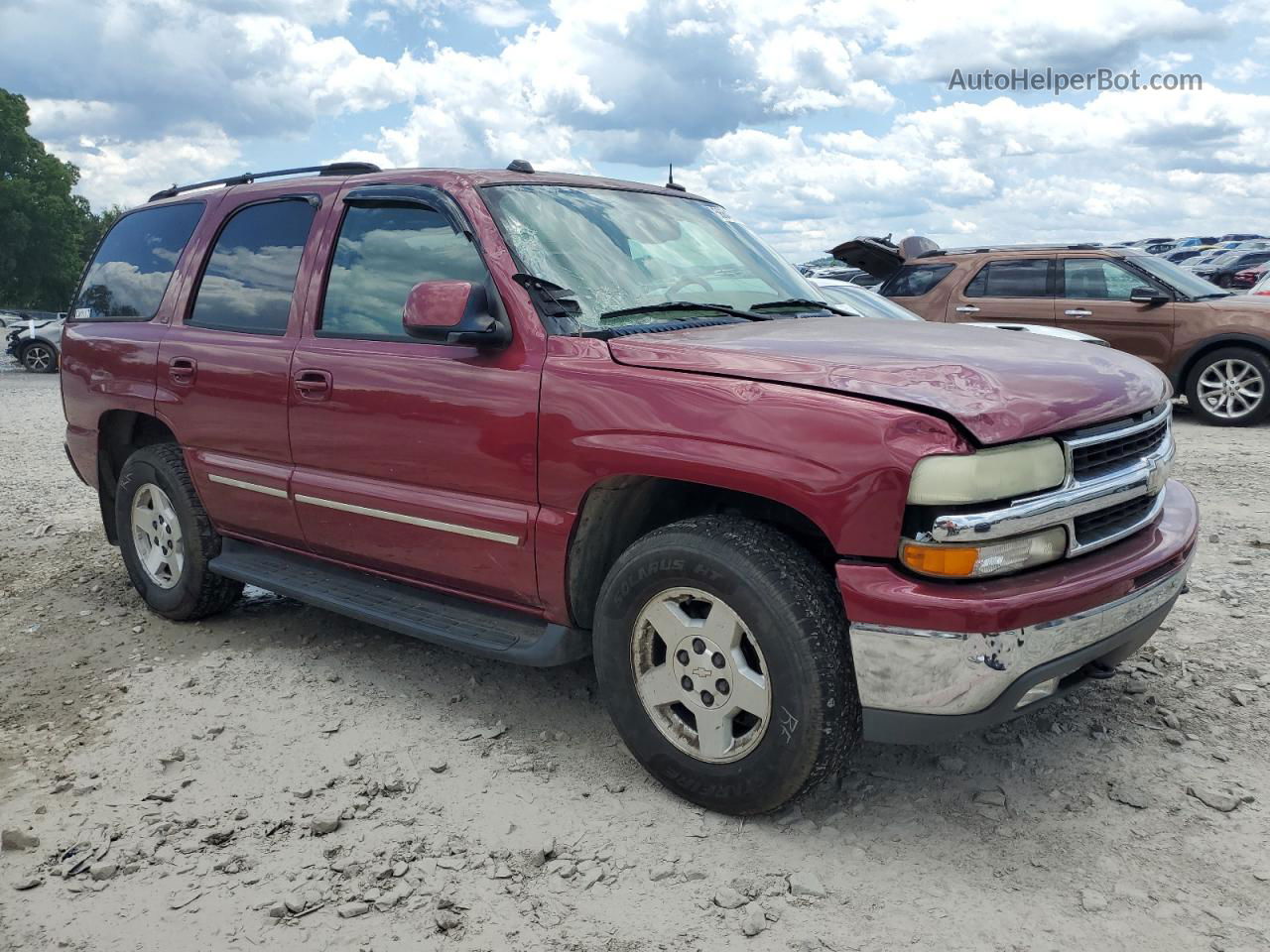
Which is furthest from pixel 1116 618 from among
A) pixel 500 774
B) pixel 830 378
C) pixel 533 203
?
pixel 533 203

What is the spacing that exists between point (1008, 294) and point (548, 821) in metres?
9.49

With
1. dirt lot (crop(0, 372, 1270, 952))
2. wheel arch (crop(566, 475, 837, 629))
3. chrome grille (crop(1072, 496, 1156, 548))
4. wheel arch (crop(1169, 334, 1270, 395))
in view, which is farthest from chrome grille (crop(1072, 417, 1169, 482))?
wheel arch (crop(1169, 334, 1270, 395))

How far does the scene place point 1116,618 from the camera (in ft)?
9.32

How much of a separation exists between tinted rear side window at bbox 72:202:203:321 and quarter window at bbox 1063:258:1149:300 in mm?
8790

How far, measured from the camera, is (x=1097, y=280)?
10.8 metres

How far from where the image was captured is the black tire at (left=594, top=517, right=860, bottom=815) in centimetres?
277

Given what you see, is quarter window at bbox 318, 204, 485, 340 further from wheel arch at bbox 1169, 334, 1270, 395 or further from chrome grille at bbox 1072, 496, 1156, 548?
wheel arch at bbox 1169, 334, 1270, 395

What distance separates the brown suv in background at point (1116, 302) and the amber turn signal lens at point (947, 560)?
8180 millimetres

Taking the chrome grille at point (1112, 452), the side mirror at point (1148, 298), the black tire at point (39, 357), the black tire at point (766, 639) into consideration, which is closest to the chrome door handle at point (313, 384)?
the black tire at point (766, 639)

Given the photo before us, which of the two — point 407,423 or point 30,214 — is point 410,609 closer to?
point 407,423

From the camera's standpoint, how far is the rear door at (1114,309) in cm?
1037

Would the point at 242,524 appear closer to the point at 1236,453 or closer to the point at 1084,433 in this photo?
the point at 1084,433

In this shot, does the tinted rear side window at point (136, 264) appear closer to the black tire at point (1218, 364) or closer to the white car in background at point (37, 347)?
the black tire at point (1218, 364)

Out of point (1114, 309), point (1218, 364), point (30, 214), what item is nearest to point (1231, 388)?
point (1218, 364)
